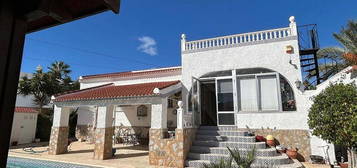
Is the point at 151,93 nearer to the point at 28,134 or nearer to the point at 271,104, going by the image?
the point at 271,104

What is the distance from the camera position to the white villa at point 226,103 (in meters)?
11.8

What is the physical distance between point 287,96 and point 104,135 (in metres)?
12.5

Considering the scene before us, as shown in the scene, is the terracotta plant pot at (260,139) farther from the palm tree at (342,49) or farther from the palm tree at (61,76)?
the palm tree at (61,76)

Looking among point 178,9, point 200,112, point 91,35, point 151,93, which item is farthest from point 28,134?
point 178,9

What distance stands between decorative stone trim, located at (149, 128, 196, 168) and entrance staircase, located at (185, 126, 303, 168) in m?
0.53

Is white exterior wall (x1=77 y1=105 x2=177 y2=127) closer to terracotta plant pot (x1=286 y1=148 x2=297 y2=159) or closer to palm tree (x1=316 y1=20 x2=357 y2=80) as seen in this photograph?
terracotta plant pot (x1=286 y1=148 x2=297 y2=159)

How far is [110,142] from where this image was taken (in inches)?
562

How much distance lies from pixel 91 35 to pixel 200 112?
16.7 m

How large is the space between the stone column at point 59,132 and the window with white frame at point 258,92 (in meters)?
13.7

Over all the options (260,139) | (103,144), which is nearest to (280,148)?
(260,139)

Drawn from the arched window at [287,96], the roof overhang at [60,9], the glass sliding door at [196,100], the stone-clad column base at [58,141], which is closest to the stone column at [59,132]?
the stone-clad column base at [58,141]

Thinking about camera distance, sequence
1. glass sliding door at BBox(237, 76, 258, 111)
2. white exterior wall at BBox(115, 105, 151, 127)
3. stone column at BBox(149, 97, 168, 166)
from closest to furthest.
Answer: stone column at BBox(149, 97, 168, 166)
glass sliding door at BBox(237, 76, 258, 111)
white exterior wall at BBox(115, 105, 151, 127)

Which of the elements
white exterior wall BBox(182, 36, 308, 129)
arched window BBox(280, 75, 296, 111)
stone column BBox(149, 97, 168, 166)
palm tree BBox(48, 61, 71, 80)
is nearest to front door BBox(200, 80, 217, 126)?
white exterior wall BBox(182, 36, 308, 129)

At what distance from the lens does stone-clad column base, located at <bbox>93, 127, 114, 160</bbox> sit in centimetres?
1352
